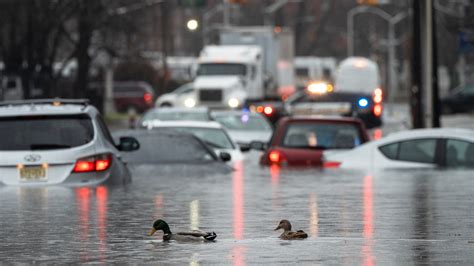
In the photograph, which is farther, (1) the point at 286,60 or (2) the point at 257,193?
(1) the point at 286,60

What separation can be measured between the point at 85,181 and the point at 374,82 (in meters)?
58.7

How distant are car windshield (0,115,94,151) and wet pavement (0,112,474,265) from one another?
1.96ft

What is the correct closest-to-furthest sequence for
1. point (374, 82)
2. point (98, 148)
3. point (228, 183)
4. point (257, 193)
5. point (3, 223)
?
1. point (3, 223)
2. point (98, 148)
3. point (257, 193)
4. point (228, 183)
5. point (374, 82)

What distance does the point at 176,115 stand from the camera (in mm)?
35250

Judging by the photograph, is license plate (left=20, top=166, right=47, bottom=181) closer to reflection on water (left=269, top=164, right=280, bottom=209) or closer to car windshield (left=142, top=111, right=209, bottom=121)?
reflection on water (left=269, top=164, right=280, bottom=209)

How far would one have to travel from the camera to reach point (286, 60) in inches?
2810

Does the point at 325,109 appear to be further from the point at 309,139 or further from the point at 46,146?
the point at 46,146

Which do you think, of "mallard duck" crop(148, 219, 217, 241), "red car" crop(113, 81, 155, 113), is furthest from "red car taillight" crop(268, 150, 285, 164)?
"red car" crop(113, 81, 155, 113)

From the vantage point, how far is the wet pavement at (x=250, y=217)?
12570mm

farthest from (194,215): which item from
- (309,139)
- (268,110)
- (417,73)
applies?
(268,110)

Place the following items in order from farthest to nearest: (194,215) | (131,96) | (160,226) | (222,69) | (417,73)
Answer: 1. (131,96)
2. (222,69)
3. (417,73)
4. (194,215)
5. (160,226)

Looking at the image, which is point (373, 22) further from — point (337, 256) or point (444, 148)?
point (337, 256)

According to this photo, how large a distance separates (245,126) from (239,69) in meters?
22.7

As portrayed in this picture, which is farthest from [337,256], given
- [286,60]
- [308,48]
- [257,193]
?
[308,48]
